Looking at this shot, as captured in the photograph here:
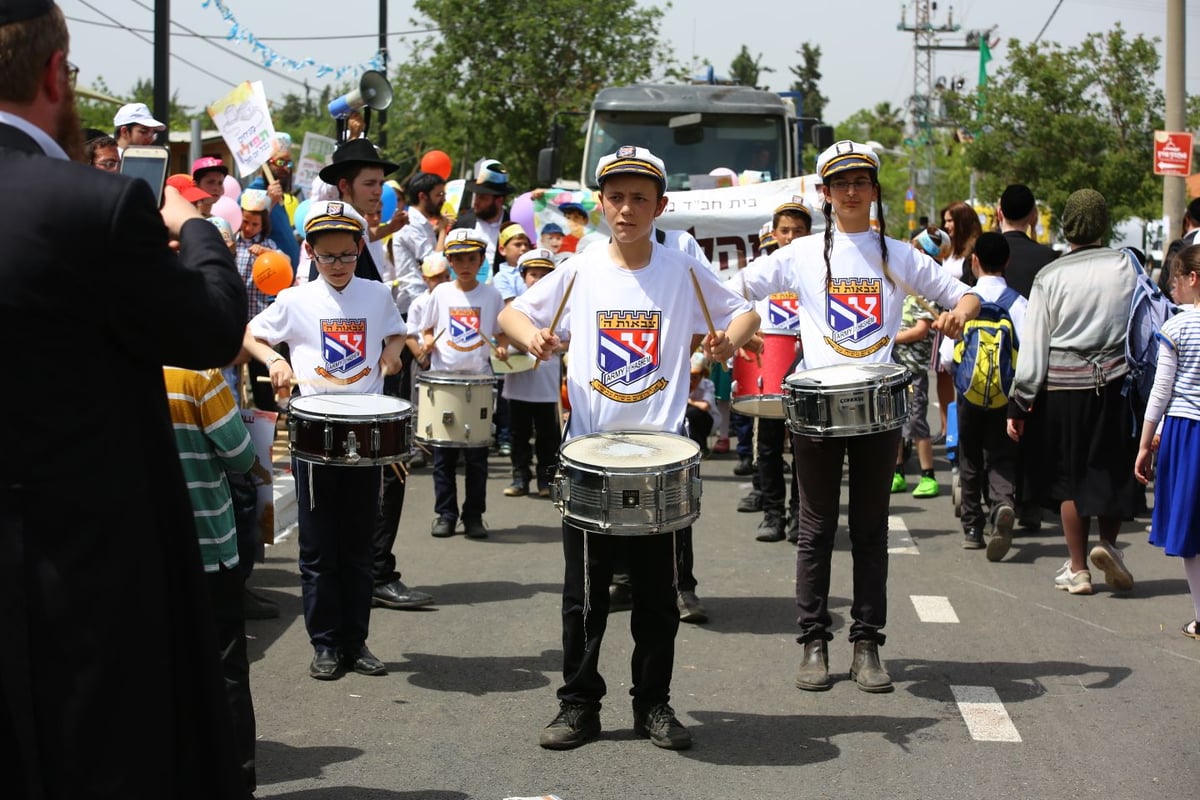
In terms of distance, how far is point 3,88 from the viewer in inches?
110

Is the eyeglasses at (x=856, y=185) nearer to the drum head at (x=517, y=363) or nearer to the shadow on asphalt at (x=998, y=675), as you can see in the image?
the shadow on asphalt at (x=998, y=675)

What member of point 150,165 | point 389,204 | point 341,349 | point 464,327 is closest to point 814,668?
point 341,349

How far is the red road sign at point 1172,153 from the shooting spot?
17391 mm

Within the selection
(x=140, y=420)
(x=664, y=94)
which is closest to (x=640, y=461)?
(x=140, y=420)

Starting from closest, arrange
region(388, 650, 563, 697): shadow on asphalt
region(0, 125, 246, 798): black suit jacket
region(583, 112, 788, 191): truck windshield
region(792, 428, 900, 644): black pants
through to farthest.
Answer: region(0, 125, 246, 798): black suit jacket
region(792, 428, 900, 644): black pants
region(388, 650, 563, 697): shadow on asphalt
region(583, 112, 788, 191): truck windshield

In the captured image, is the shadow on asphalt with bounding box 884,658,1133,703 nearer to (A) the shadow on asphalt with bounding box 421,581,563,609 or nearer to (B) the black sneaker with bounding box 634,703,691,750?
(B) the black sneaker with bounding box 634,703,691,750

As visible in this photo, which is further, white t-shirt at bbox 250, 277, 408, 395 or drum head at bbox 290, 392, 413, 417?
white t-shirt at bbox 250, 277, 408, 395

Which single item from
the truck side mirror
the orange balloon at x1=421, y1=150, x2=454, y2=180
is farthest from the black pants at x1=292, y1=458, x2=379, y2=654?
the truck side mirror

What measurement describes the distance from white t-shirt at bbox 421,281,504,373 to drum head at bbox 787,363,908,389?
4641 millimetres

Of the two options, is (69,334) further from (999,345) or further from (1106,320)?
(999,345)

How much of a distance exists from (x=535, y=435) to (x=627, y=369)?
623cm

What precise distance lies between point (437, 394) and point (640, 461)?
15.2 feet

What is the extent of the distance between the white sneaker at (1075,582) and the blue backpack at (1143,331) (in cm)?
109

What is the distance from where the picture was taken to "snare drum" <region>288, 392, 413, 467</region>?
6398mm
